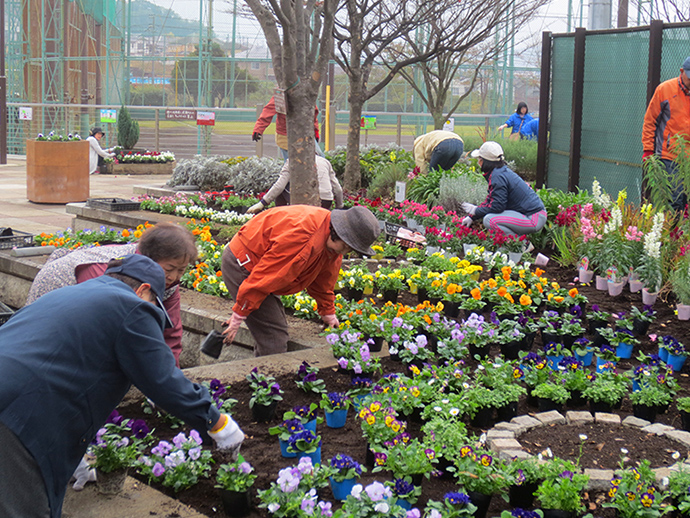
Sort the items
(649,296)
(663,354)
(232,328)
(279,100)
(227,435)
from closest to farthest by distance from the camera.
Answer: (227,435)
(232,328)
(663,354)
(649,296)
(279,100)

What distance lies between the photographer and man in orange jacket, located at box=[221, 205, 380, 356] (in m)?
4.03

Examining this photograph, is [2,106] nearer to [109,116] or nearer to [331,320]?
[109,116]

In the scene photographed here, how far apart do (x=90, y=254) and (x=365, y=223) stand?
1.43 m

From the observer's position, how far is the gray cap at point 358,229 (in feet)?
13.0

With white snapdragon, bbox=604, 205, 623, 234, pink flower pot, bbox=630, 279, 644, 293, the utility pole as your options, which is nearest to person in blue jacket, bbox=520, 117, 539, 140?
white snapdragon, bbox=604, 205, 623, 234

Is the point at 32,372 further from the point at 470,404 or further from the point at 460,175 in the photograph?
the point at 460,175

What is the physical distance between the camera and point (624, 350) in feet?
15.4

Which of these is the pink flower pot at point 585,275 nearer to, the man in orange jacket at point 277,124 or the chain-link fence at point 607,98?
the chain-link fence at point 607,98

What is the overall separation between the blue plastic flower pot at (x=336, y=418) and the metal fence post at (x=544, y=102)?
7.91 meters

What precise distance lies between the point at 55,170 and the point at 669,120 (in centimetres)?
955

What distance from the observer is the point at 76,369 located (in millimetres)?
2195

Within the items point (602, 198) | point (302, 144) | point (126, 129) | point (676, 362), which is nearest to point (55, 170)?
point (302, 144)

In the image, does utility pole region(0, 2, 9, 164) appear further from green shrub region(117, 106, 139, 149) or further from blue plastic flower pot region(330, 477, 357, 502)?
blue plastic flower pot region(330, 477, 357, 502)

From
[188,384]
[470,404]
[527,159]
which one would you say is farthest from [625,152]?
[188,384]
